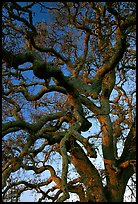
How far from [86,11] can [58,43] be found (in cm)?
177

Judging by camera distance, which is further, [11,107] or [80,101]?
[11,107]

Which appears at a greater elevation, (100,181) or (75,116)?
(75,116)

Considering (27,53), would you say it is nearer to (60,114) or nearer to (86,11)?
(60,114)

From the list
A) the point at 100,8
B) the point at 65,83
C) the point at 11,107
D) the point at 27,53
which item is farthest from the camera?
the point at 11,107

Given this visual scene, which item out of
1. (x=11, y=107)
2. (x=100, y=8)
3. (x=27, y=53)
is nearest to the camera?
(x=27, y=53)

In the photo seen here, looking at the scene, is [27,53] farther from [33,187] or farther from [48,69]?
[33,187]

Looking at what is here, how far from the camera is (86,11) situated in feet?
40.2

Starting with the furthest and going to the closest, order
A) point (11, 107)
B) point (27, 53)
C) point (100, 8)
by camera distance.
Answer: point (11, 107) < point (100, 8) < point (27, 53)

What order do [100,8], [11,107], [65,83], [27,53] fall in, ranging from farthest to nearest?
1. [11,107]
2. [100,8]
3. [65,83]
4. [27,53]

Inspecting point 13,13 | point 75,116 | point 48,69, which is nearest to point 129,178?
point 75,116

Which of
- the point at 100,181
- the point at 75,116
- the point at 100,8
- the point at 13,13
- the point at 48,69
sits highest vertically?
the point at 100,8

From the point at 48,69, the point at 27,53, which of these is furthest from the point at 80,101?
the point at 27,53

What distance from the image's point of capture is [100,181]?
1152 centimetres

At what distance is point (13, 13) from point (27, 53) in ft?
4.25
